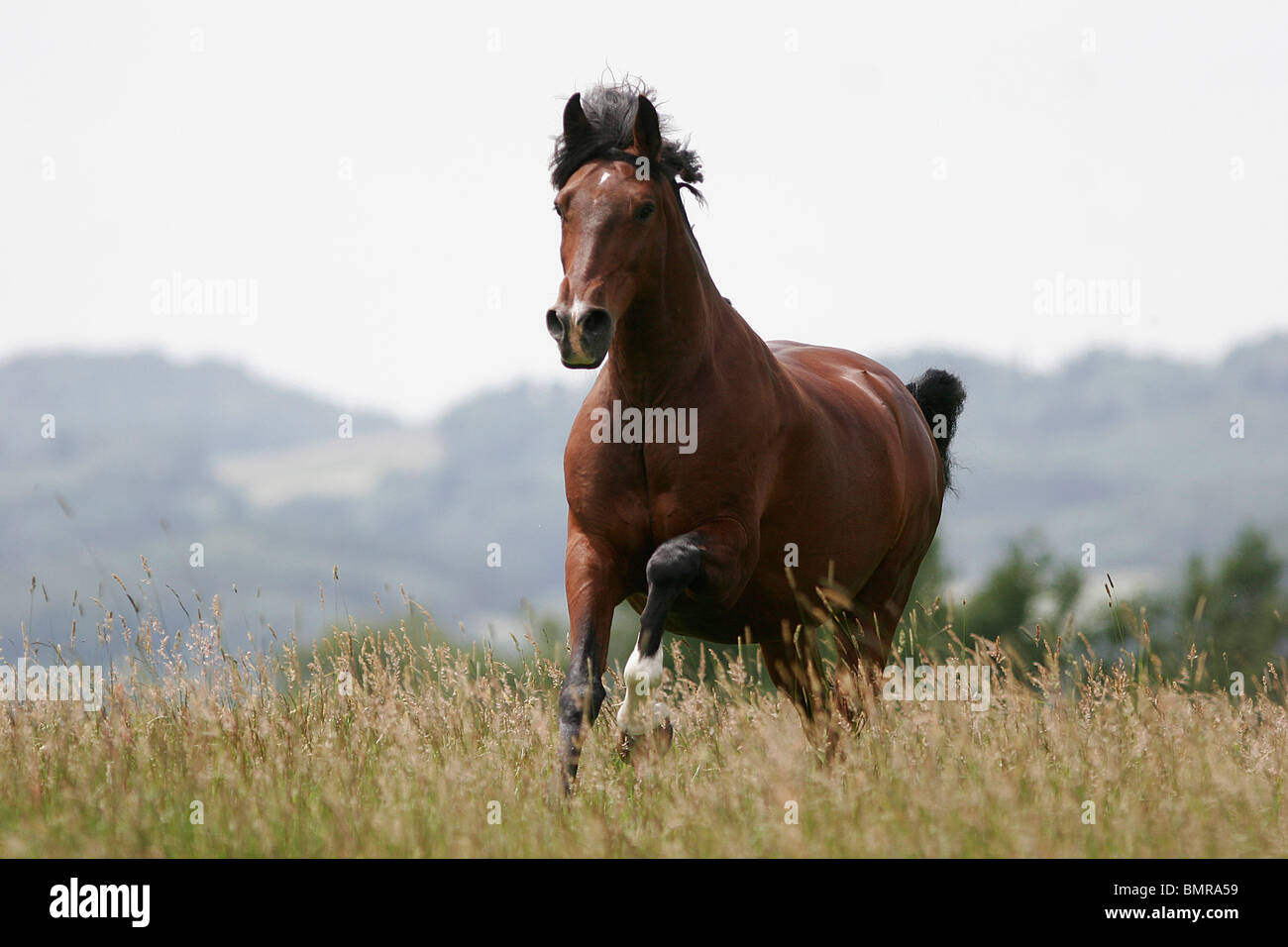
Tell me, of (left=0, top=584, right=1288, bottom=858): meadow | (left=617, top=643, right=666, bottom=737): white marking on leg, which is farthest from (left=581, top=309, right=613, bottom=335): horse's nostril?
(left=0, top=584, right=1288, bottom=858): meadow

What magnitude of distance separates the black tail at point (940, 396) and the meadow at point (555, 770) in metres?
3.05

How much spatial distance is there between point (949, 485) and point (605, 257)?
506 cm

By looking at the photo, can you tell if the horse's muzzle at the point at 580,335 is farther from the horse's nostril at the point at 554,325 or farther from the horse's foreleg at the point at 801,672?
the horse's foreleg at the point at 801,672

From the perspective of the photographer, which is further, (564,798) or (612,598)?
(612,598)

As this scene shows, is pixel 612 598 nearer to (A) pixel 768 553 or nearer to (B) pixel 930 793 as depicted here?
(A) pixel 768 553

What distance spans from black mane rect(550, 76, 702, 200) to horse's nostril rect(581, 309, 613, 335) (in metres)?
1.03

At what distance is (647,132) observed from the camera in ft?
18.2

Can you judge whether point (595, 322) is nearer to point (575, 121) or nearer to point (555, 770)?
point (575, 121)

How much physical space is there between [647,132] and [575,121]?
0.34 meters

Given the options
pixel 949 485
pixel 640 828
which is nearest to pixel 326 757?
pixel 640 828

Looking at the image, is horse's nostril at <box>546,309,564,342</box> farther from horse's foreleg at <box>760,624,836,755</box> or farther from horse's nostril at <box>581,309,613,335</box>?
horse's foreleg at <box>760,624,836,755</box>

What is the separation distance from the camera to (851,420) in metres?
7.00

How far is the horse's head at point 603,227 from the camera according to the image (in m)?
4.82

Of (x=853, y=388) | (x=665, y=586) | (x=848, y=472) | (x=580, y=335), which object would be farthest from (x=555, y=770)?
(x=853, y=388)
